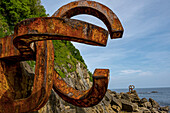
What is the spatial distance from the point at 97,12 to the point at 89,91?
128cm

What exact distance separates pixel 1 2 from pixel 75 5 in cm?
765

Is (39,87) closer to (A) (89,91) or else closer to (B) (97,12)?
(A) (89,91)

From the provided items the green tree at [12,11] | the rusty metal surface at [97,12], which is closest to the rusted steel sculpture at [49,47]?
the rusty metal surface at [97,12]

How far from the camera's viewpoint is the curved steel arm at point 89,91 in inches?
85.6

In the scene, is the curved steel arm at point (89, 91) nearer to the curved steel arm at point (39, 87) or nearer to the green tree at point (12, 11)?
the curved steel arm at point (39, 87)

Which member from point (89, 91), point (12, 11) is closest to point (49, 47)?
point (89, 91)

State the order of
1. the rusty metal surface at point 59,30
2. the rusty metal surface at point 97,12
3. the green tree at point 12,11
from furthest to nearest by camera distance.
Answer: the green tree at point 12,11 < the rusty metal surface at point 97,12 < the rusty metal surface at point 59,30

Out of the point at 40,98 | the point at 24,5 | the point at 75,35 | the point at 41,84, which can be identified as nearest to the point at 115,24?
the point at 75,35

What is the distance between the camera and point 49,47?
2.39 metres

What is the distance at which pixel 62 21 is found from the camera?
60.6 inches

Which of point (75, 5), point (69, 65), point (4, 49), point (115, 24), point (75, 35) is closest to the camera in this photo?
point (75, 35)

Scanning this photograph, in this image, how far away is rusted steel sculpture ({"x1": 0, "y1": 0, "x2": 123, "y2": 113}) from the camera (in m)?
1.53

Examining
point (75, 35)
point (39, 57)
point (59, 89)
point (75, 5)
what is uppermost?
point (75, 5)

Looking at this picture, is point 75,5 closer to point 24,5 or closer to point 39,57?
point 39,57
